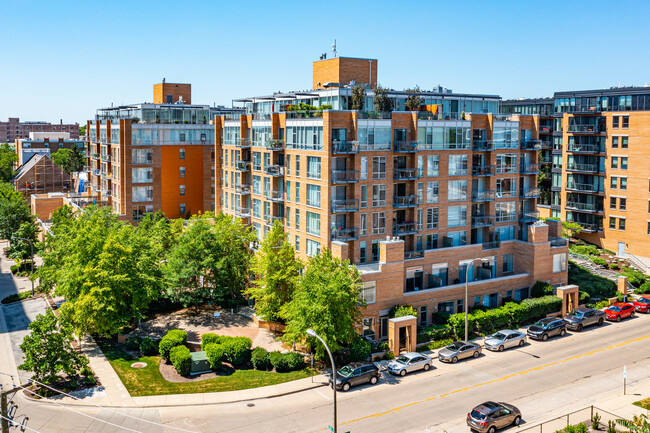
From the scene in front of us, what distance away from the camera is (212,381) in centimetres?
4259

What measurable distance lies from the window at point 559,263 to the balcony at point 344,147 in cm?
2565

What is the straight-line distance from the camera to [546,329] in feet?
169

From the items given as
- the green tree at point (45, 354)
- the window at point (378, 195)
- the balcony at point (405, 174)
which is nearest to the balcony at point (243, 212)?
the window at point (378, 195)

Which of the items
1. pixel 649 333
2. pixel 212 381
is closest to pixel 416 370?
pixel 212 381

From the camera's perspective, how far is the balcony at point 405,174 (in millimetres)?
54219

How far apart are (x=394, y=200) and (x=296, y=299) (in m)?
15.3

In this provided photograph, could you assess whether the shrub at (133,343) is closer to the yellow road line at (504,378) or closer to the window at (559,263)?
the yellow road line at (504,378)

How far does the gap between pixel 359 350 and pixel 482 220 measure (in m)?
22.0

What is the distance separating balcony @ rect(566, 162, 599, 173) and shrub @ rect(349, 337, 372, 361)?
173 feet

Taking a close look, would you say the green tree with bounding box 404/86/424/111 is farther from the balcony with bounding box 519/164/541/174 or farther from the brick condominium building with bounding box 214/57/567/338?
the balcony with bounding box 519/164/541/174

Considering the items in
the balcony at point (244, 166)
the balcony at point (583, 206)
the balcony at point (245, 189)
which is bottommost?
the balcony at point (583, 206)

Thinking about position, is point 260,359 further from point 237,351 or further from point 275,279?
point 275,279

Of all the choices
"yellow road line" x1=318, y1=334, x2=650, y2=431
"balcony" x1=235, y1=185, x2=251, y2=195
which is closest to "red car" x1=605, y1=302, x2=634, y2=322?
"yellow road line" x1=318, y1=334, x2=650, y2=431

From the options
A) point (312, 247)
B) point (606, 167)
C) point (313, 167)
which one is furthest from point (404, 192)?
point (606, 167)
